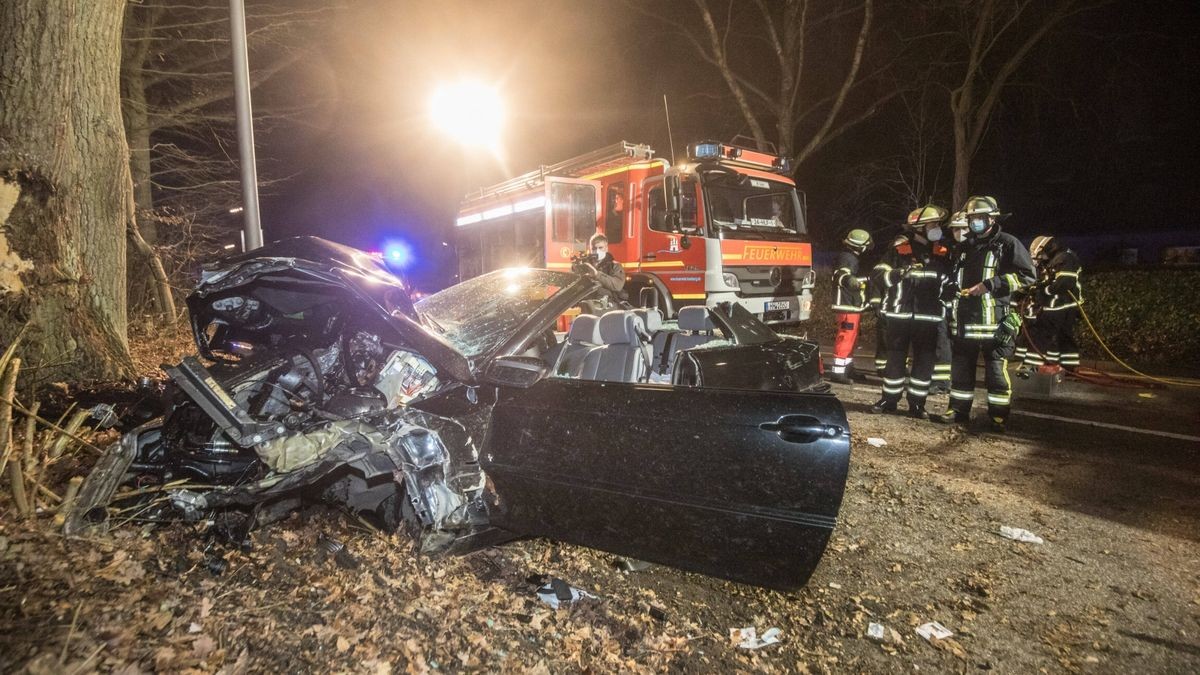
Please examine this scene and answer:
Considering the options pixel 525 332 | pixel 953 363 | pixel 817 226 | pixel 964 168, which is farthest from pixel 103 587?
pixel 817 226

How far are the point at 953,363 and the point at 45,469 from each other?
621cm

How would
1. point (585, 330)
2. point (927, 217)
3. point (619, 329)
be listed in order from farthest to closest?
point (927, 217) → point (585, 330) → point (619, 329)

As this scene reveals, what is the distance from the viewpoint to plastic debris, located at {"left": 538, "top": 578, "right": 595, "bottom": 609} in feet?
8.49

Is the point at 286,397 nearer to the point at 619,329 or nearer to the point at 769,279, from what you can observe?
the point at 619,329

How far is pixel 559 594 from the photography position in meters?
2.63

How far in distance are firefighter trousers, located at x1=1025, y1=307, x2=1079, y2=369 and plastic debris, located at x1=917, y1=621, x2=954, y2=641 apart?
5.69 meters

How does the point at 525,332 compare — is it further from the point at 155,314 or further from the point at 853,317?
the point at 155,314

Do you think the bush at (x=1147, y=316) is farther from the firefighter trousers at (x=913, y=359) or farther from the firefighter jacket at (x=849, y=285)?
the firefighter trousers at (x=913, y=359)

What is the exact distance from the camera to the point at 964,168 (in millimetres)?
12664

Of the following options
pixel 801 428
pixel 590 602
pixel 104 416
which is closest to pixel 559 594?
pixel 590 602

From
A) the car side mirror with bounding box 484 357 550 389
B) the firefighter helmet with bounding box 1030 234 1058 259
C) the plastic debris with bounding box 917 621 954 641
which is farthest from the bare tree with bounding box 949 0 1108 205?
the car side mirror with bounding box 484 357 550 389

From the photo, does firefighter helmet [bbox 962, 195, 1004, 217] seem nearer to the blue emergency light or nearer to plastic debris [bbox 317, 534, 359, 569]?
the blue emergency light

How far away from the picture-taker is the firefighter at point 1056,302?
6637 millimetres

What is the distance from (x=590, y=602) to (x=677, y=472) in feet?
2.49
